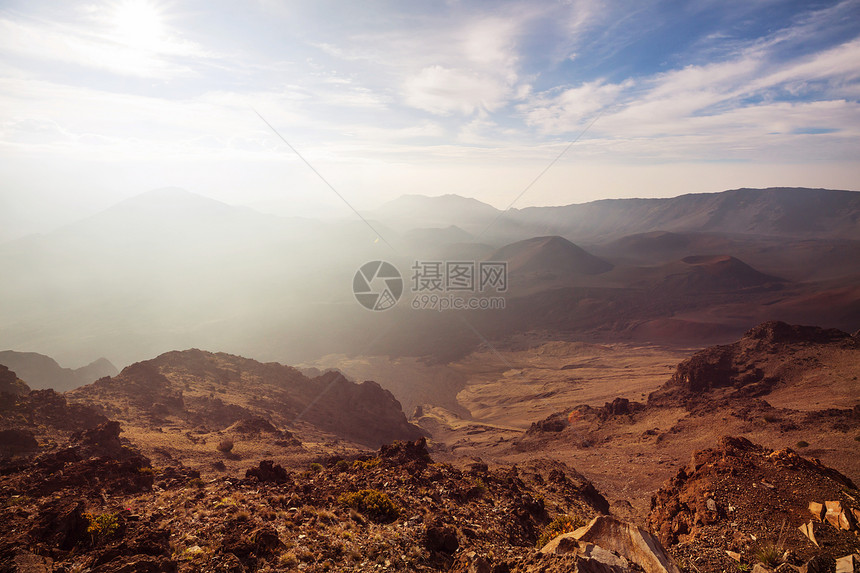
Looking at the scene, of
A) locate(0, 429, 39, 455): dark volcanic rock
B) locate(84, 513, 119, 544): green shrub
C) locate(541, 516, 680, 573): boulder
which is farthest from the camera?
locate(0, 429, 39, 455): dark volcanic rock

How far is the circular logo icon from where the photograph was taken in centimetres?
8389

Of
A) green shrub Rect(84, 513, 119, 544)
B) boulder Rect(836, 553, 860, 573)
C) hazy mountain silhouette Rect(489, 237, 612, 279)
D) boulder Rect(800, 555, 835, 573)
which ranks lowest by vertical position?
green shrub Rect(84, 513, 119, 544)

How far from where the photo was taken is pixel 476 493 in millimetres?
11305

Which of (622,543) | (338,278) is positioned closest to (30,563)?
(622,543)

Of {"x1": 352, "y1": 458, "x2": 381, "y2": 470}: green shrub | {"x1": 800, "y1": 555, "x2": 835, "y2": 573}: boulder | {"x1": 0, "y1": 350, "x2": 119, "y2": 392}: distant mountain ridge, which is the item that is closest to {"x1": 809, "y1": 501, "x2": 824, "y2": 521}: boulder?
{"x1": 800, "y1": 555, "x2": 835, "y2": 573}: boulder

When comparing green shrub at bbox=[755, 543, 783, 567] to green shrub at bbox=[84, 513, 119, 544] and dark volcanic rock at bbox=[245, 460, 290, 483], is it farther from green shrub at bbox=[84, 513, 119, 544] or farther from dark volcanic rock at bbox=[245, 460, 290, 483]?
green shrub at bbox=[84, 513, 119, 544]

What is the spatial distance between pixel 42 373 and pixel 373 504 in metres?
53.6

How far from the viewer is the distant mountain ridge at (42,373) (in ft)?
140

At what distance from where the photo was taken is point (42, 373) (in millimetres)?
43719

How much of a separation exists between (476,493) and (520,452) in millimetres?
15789

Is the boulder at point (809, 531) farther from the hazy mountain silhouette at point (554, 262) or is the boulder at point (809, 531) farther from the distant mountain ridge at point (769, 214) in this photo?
the distant mountain ridge at point (769, 214)

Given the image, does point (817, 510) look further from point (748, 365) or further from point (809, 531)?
point (748, 365)

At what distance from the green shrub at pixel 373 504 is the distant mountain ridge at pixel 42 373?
49472 millimetres

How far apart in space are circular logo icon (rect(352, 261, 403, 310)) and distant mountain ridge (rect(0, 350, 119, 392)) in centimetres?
4542
